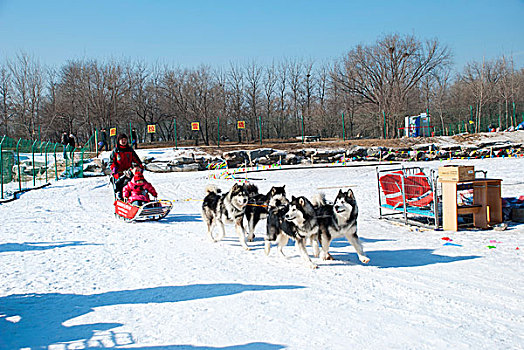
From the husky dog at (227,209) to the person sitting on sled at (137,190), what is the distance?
8.42 feet

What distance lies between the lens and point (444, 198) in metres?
7.98

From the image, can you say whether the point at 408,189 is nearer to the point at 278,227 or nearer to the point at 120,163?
the point at 278,227

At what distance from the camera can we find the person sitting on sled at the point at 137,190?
9.61 m

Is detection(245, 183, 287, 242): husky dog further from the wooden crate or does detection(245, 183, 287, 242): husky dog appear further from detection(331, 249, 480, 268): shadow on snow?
the wooden crate

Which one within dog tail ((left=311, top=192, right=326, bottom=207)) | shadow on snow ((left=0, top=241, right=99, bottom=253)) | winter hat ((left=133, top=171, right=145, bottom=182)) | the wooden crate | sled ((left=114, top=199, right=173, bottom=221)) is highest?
winter hat ((left=133, top=171, right=145, bottom=182))

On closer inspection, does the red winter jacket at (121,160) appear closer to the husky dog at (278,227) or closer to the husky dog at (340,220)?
the husky dog at (278,227)

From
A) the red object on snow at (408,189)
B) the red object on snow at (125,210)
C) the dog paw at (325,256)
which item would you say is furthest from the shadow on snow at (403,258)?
the red object on snow at (125,210)

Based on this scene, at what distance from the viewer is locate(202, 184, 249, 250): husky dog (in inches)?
271

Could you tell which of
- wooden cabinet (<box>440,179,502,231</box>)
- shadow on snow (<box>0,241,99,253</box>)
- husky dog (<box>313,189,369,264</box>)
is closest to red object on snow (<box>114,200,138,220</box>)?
shadow on snow (<box>0,241,99,253</box>)

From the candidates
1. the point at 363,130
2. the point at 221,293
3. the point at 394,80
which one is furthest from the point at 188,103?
the point at 221,293

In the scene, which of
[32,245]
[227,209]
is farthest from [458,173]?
[32,245]

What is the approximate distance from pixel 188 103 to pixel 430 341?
37799mm

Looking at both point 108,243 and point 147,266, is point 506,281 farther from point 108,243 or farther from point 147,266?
point 108,243

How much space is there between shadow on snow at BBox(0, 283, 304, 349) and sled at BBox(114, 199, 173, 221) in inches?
189
